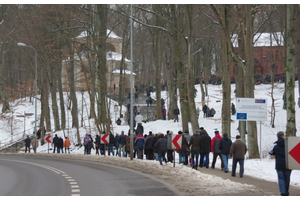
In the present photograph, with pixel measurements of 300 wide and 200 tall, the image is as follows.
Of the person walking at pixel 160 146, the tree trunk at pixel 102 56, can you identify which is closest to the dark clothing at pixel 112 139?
the tree trunk at pixel 102 56

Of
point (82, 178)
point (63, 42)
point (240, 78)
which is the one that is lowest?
point (82, 178)

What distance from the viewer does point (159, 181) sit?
17.9 metres

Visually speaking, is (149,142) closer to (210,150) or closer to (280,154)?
(210,150)

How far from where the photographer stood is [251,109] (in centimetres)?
2378

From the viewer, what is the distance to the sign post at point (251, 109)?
23.7 m

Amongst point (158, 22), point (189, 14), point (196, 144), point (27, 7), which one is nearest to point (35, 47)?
point (27, 7)

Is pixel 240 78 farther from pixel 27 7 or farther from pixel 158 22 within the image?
pixel 27 7

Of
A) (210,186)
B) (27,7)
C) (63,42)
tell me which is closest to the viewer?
(210,186)

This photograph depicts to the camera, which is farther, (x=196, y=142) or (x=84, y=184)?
(x=196, y=142)

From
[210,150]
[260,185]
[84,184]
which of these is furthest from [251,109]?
[84,184]

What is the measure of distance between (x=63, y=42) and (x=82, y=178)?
24.8 metres

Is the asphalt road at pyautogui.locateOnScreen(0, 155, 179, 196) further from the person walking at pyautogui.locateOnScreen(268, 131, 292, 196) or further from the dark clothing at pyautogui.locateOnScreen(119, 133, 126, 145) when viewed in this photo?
the dark clothing at pyautogui.locateOnScreen(119, 133, 126, 145)

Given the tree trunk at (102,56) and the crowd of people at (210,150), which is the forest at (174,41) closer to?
the tree trunk at (102,56)
